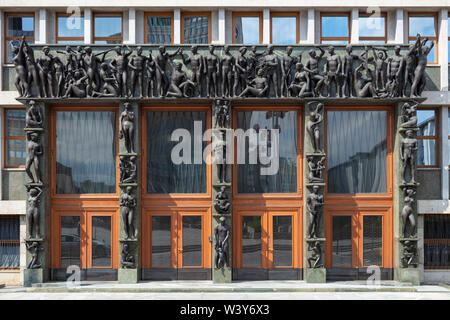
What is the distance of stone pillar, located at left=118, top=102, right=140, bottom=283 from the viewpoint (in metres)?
15.0

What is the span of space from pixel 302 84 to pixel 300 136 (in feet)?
6.27

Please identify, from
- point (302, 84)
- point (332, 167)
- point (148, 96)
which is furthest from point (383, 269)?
point (148, 96)

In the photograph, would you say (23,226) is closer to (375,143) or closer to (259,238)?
(259,238)

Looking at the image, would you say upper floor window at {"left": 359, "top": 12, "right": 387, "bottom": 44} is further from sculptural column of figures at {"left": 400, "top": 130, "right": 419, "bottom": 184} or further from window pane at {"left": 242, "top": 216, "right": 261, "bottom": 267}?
window pane at {"left": 242, "top": 216, "right": 261, "bottom": 267}

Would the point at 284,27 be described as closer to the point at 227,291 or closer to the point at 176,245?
the point at 176,245

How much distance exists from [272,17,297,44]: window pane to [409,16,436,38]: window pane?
4.56 meters

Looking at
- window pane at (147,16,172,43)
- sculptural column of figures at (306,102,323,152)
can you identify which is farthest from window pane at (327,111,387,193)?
window pane at (147,16,172,43)

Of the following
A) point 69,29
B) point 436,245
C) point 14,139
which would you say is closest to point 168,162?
point 14,139

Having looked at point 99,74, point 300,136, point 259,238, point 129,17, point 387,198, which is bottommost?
point 259,238

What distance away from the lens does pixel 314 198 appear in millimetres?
15062

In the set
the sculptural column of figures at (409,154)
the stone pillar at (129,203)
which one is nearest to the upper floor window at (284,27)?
the sculptural column of figures at (409,154)

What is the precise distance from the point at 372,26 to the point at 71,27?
11.6 meters

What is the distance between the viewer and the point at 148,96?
15180mm

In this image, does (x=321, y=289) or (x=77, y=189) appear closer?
(x=321, y=289)
